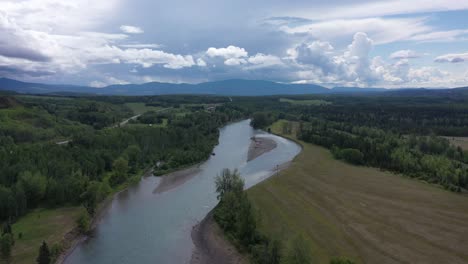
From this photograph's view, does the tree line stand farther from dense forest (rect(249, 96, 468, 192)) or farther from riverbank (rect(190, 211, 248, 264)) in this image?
dense forest (rect(249, 96, 468, 192))

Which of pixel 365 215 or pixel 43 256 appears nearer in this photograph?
pixel 43 256

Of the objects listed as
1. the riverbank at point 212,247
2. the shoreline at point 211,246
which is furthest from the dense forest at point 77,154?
the riverbank at point 212,247

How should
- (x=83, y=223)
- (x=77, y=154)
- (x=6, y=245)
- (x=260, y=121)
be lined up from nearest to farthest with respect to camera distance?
(x=6, y=245) → (x=83, y=223) → (x=77, y=154) → (x=260, y=121)

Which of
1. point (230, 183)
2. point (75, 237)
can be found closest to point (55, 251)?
point (75, 237)

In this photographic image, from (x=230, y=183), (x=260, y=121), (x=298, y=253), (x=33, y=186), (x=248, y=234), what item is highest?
(x=298, y=253)

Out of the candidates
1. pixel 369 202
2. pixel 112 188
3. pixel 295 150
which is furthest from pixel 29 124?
pixel 369 202

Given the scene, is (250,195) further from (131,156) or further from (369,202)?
(131,156)

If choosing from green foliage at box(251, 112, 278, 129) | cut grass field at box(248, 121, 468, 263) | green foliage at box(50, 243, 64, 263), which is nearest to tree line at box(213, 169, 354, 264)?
cut grass field at box(248, 121, 468, 263)

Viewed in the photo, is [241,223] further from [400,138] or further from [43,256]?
[400,138]
